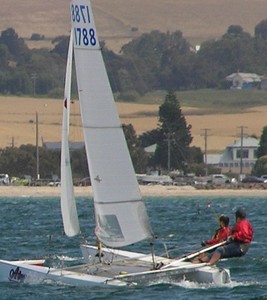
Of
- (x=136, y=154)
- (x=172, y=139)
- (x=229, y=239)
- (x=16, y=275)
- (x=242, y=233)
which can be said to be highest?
(x=242, y=233)

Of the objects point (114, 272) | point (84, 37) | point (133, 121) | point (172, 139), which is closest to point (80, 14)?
point (84, 37)

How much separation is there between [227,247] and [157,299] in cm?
211

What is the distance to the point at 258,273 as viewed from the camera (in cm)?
2920

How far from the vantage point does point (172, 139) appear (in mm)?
111125

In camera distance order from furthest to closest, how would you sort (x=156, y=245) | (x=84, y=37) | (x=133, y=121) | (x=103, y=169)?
(x=133, y=121) → (x=156, y=245) → (x=84, y=37) → (x=103, y=169)

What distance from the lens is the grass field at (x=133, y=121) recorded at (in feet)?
417

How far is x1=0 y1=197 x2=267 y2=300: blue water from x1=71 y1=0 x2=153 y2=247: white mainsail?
1.10 meters

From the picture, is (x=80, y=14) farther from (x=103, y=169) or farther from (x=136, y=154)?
(x=136, y=154)

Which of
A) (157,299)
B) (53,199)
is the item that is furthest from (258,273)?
(53,199)

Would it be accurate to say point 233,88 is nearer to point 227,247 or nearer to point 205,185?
point 205,185

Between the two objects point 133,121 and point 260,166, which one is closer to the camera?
point 260,166

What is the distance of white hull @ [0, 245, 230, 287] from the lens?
84.3 ft

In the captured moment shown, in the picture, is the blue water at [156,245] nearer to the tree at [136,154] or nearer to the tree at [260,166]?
the tree at [260,166]

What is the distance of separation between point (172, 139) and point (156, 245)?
74.6 metres
